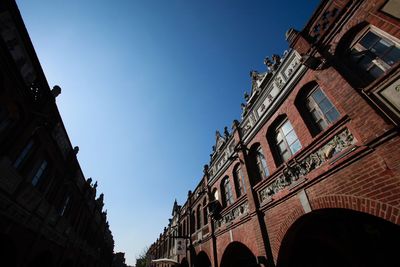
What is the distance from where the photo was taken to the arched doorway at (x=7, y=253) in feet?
24.1

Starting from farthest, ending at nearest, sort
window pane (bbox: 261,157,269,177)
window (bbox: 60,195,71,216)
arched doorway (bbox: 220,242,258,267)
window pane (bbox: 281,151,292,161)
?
1. window (bbox: 60,195,71,216)
2. arched doorway (bbox: 220,242,258,267)
3. window pane (bbox: 261,157,269,177)
4. window pane (bbox: 281,151,292,161)

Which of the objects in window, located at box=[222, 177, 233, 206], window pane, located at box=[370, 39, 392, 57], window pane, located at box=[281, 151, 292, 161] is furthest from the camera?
window, located at box=[222, 177, 233, 206]

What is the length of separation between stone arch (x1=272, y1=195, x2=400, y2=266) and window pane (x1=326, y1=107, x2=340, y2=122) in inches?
85.6

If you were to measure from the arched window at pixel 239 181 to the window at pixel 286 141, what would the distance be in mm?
3128

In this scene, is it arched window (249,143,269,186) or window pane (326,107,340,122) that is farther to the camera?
arched window (249,143,269,186)

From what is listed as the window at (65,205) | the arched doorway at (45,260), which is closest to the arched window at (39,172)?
the window at (65,205)

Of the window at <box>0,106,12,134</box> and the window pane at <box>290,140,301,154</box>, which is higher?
the window at <box>0,106,12,134</box>

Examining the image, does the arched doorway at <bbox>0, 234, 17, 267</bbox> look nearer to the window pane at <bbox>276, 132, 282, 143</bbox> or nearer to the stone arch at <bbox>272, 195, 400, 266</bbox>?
the stone arch at <bbox>272, 195, 400, 266</bbox>

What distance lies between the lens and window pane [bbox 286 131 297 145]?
6991mm

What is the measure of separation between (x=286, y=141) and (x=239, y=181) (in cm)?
407

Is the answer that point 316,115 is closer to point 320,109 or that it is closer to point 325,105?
point 320,109

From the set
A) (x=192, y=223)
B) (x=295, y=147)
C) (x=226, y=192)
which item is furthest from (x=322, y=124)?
(x=192, y=223)

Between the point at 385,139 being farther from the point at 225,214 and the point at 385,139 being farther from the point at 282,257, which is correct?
the point at 225,214

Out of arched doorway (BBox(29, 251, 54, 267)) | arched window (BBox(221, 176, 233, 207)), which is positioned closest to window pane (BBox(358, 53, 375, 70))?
arched window (BBox(221, 176, 233, 207))
